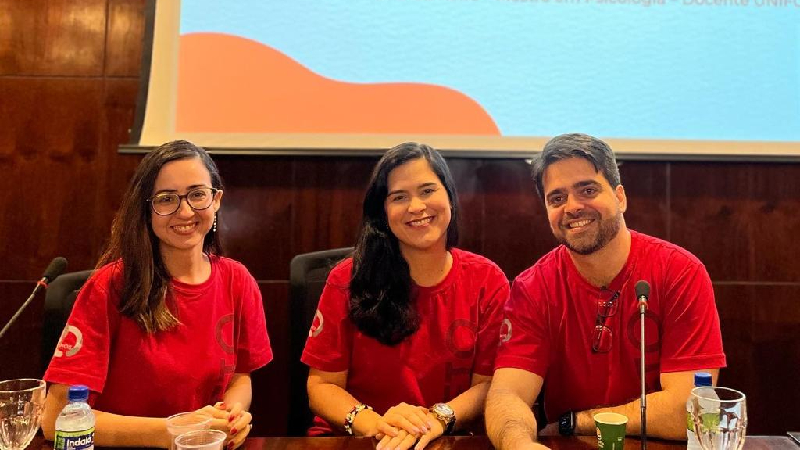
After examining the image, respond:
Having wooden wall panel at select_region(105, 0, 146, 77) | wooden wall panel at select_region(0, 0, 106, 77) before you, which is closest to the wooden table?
wooden wall panel at select_region(105, 0, 146, 77)

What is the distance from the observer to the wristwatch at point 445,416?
4.95 ft

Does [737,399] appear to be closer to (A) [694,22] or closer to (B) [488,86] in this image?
(B) [488,86]

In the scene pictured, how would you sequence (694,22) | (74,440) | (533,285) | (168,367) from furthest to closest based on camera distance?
(694,22)
(533,285)
(168,367)
(74,440)

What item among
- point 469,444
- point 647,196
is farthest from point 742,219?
point 469,444

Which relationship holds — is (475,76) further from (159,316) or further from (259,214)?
(159,316)

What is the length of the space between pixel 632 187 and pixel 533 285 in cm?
109

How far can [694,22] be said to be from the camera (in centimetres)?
246

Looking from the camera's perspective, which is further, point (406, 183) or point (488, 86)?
point (488, 86)

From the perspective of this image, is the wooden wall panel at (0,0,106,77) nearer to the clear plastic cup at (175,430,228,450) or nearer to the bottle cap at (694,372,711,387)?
the clear plastic cup at (175,430,228,450)

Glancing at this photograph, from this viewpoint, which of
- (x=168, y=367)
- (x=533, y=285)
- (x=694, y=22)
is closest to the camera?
(x=168, y=367)

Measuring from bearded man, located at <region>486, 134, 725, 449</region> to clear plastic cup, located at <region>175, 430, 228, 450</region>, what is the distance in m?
0.72

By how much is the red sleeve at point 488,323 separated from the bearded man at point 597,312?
0.05 meters

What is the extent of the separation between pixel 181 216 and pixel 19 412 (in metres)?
0.59

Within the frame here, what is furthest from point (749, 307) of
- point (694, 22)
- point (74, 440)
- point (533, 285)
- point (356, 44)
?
point (74, 440)
